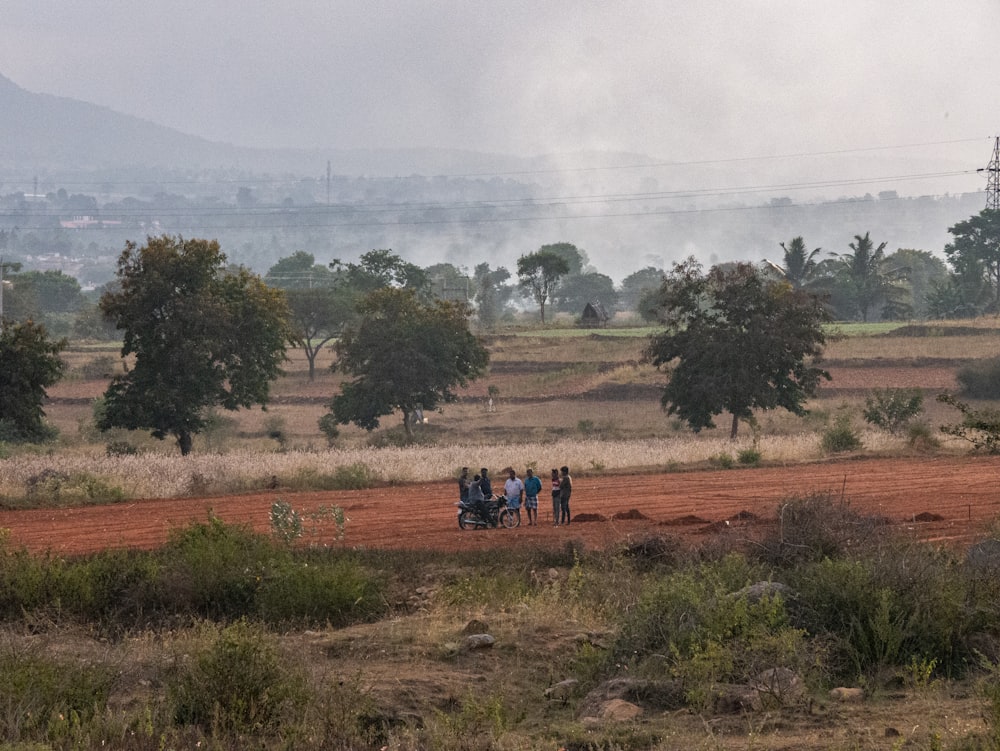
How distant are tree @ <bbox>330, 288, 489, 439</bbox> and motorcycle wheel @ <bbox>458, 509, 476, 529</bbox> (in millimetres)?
24088

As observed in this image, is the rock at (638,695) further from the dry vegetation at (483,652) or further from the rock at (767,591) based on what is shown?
the rock at (767,591)

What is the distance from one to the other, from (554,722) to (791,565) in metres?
6.51

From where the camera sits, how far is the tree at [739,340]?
4034 centimetres

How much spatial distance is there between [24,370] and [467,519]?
1520 centimetres

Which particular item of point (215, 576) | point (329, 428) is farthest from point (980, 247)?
point (215, 576)

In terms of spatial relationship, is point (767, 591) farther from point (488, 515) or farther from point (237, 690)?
point (488, 515)

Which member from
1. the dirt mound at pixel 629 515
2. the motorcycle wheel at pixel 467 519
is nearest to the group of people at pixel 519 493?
the motorcycle wheel at pixel 467 519

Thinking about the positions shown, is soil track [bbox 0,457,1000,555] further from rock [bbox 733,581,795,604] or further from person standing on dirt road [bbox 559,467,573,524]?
rock [bbox 733,581,795,604]

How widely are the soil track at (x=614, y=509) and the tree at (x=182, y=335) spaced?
9.21 meters

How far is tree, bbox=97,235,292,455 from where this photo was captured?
1453 inches

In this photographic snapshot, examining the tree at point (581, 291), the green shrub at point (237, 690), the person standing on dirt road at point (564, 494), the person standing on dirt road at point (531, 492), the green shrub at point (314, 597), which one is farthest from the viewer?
the tree at point (581, 291)

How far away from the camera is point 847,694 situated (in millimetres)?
11672

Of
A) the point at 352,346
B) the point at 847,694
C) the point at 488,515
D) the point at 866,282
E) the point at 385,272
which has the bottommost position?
the point at 847,694

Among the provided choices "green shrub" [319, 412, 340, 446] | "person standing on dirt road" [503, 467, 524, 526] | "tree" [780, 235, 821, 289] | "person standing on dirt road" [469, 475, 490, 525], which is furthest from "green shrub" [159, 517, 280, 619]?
"tree" [780, 235, 821, 289]
